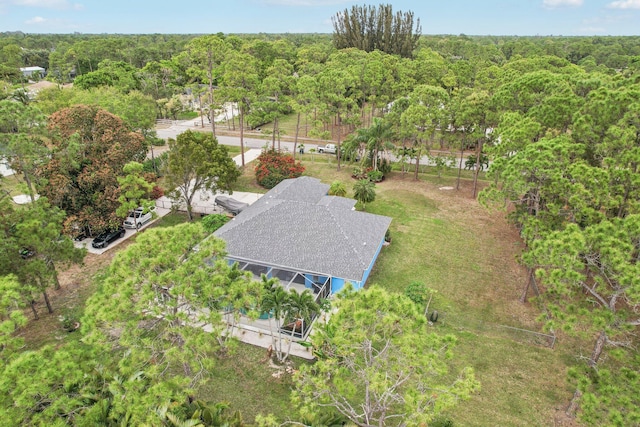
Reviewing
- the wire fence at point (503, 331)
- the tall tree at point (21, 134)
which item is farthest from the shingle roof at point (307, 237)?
the tall tree at point (21, 134)

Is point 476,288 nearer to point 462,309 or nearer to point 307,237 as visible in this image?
point 462,309

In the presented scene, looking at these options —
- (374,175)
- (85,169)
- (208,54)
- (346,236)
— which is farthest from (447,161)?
(85,169)

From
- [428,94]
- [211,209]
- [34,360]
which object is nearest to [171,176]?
[211,209]

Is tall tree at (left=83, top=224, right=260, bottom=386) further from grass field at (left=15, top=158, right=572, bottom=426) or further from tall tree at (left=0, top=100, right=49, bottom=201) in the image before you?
tall tree at (left=0, top=100, right=49, bottom=201)

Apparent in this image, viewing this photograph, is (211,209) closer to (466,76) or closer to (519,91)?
(519,91)

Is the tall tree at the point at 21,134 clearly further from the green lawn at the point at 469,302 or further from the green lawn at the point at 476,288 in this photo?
the green lawn at the point at 476,288

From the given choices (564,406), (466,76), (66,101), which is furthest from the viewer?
(466,76)
